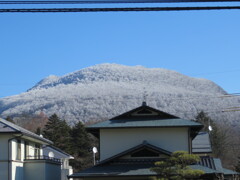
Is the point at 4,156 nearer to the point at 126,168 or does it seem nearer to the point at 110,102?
the point at 126,168

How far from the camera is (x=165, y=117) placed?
1299 inches

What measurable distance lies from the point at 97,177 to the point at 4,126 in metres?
8.32

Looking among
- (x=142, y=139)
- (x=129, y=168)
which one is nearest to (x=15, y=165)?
(x=129, y=168)

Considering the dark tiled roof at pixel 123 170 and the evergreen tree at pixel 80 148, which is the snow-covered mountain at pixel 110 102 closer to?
the evergreen tree at pixel 80 148

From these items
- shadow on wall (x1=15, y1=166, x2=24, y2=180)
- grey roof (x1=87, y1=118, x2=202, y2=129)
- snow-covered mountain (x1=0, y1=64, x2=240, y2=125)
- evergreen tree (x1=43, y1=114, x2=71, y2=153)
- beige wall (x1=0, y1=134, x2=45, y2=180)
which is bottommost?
shadow on wall (x1=15, y1=166, x2=24, y2=180)

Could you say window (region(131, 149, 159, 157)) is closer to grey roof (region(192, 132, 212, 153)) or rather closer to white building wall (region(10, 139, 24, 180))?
white building wall (region(10, 139, 24, 180))

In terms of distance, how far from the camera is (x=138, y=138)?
1272 inches

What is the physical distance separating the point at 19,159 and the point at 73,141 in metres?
37.6

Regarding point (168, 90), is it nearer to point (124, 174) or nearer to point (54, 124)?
point (54, 124)

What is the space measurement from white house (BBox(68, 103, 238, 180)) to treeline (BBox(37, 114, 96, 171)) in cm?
3459

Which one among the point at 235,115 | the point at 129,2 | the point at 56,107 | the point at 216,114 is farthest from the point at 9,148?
the point at 56,107

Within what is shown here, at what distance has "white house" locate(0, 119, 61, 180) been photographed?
103 ft

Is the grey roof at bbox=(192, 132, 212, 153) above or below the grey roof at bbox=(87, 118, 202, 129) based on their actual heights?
below

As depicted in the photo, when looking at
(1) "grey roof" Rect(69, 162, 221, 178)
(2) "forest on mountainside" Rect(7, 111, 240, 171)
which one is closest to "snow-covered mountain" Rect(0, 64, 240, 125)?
(2) "forest on mountainside" Rect(7, 111, 240, 171)
